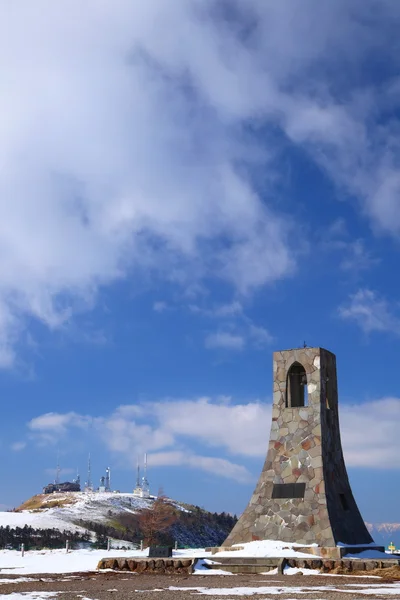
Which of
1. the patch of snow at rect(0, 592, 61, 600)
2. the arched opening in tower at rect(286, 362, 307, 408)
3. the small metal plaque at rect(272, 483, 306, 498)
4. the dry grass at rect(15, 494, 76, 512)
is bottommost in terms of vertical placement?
the patch of snow at rect(0, 592, 61, 600)

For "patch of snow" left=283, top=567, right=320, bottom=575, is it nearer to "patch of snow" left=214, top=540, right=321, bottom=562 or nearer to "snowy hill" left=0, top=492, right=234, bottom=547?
"patch of snow" left=214, top=540, right=321, bottom=562

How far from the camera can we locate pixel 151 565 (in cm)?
2198

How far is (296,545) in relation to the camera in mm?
25359

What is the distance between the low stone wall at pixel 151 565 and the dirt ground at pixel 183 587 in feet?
3.54

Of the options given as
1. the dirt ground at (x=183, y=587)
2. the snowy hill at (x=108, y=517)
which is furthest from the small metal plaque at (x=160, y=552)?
the snowy hill at (x=108, y=517)

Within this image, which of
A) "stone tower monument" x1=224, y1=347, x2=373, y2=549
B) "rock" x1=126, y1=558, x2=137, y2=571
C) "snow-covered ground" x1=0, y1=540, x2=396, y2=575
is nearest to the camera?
"rock" x1=126, y1=558, x2=137, y2=571

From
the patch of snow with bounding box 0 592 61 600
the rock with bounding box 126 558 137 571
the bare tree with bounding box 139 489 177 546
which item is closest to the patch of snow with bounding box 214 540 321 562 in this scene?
the rock with bounding box 126 558 137 571

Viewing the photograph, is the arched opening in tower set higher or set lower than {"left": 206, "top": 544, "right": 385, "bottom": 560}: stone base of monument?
higher

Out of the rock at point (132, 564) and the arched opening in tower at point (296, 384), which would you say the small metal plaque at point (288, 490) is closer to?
the arched opening in tower at point (296, 384)

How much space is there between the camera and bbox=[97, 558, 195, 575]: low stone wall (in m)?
21.6

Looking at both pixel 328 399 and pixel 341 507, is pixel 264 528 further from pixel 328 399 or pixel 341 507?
pixel 328 399

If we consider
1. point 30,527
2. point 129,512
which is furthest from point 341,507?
point 129,512

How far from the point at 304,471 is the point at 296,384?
4.26m

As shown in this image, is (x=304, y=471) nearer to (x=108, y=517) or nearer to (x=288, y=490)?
(x=288, y=490)
